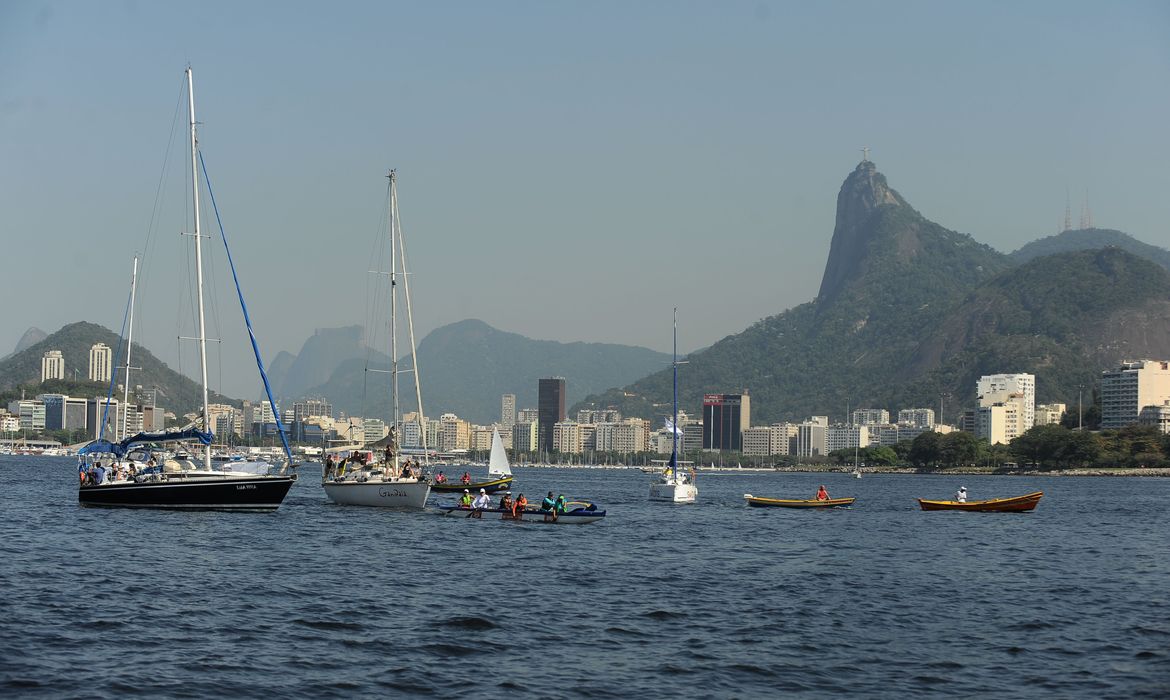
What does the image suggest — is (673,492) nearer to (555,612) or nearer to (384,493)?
(384,493)

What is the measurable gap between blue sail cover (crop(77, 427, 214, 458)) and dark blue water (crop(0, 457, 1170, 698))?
4.01 m

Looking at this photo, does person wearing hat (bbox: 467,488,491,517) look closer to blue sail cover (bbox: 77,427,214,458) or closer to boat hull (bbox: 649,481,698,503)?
blue sail cover (bbox: 77,427,214,458)

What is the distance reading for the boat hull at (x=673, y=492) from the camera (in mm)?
104750

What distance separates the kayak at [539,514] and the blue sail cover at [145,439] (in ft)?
46.9

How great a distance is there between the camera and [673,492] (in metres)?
106

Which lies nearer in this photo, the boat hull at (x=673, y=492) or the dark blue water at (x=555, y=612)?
the dark blue water at (x=555, y=612)

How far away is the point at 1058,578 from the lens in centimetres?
4878

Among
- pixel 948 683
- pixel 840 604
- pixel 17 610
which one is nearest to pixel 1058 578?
pixel 840 604

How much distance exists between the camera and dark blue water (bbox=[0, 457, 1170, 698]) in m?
28.3

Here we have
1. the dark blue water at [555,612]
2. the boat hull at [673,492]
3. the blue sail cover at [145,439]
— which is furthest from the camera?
the boat hull at [673,492]

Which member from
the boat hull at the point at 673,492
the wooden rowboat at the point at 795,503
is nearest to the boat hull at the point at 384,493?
the wooden rowboat at the point at 795,503

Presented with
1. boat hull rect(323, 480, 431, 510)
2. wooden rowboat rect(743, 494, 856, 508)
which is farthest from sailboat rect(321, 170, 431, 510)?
wooden rowboat rect(743, 494, 856, 508)

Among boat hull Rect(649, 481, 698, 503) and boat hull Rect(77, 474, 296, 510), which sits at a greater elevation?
boat hull Rect(77, 474, 296, 510)

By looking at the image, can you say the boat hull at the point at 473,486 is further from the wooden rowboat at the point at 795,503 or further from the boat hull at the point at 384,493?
the boat hull at the point at 384,493
